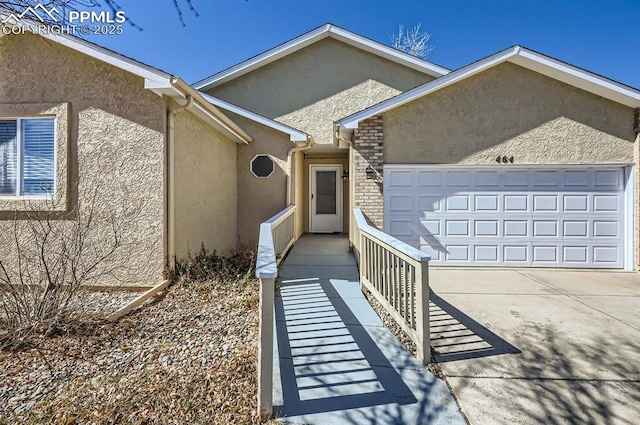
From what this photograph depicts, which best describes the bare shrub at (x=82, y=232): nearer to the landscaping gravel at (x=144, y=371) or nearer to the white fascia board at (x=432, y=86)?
the landscaping gravel at (x=144, y=371)

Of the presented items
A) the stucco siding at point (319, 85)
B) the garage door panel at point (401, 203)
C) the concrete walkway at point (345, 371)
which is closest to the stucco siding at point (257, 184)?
the stucco siding at point (319, 85)

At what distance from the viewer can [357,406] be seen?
2.43 metres

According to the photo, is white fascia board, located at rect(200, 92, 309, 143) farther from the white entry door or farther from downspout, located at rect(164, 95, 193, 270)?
downspout, located at rect(164, 95, 193, 270)

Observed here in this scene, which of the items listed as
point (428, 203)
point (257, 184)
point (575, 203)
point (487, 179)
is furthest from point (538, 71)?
point (257, 184)

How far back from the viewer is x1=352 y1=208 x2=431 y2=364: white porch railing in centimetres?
301

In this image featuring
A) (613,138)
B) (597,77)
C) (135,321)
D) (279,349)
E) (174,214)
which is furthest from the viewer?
(613,138)

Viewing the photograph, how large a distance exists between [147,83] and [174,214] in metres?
2.19

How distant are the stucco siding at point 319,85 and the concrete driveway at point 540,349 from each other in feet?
22.3

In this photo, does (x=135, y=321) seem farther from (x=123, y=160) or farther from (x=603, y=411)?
(x=603, y=411)

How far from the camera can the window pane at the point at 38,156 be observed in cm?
512

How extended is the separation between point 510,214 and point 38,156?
9.37 metres

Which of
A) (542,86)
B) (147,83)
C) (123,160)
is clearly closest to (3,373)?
(123,160)

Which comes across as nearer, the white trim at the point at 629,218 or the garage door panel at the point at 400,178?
the white trim at the point at 629,218

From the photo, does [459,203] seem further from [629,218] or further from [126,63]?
[126,63]
